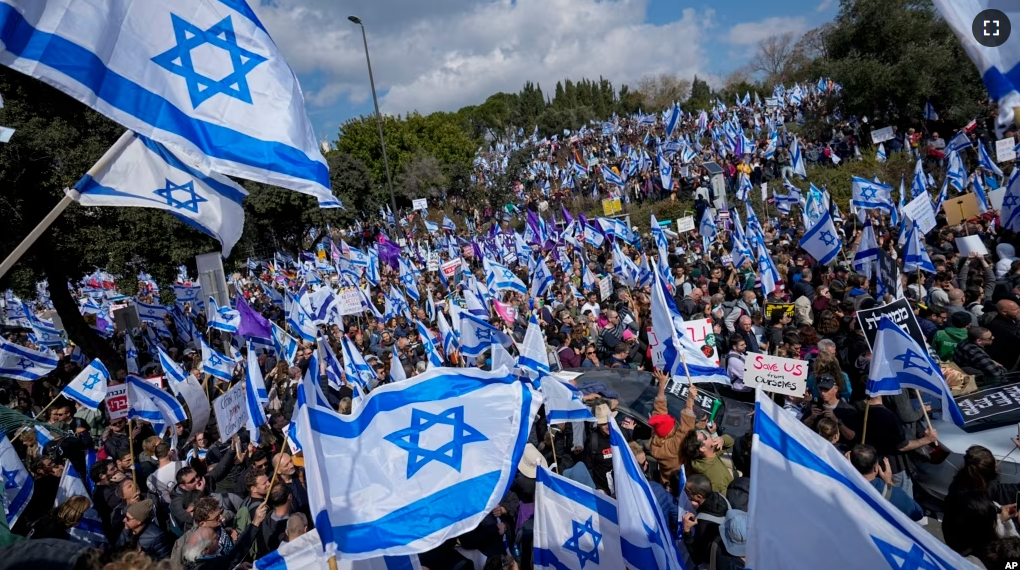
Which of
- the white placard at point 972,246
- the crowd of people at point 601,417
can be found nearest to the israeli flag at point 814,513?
the crowd of people at point 601,417

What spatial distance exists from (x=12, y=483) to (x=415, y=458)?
5072 mm

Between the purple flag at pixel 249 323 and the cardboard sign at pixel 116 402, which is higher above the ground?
the purple flag at pixel 249 323

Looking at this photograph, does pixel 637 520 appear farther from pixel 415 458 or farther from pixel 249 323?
pixel 249 323

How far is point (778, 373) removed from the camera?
21.3 feet

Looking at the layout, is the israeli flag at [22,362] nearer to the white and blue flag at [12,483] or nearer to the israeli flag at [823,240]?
the white and blue flag at [12,483]

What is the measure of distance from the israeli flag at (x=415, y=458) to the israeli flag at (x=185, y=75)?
5.02ft

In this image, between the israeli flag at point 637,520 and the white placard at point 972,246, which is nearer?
the israeli flag at point 637,520

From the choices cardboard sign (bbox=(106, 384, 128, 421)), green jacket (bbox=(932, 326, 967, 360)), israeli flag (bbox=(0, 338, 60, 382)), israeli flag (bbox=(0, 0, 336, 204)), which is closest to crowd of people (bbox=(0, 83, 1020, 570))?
green jacket (bbox=(932, 326, 967, 360))

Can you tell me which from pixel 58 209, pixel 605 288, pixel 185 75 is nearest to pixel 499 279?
pixel 605 288

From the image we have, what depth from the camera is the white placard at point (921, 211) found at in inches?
467

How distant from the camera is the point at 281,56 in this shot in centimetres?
383

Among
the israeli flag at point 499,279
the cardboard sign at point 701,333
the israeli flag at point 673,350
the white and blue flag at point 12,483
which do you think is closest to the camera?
the white and blue flag at point 12,483

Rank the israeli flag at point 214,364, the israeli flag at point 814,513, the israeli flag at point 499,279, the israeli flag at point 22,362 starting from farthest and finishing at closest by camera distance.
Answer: the israeli flag at point 499,279 → the israeli flag at point 22,362 → the israeli flag at point 214,364 → the israeli flag at point 814,513

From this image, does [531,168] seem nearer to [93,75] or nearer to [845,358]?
[845,358]
